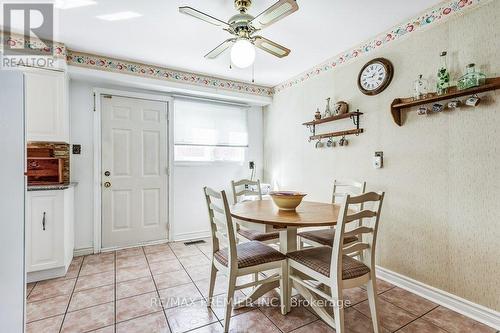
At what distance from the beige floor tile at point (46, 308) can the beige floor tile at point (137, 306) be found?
1.39 feet

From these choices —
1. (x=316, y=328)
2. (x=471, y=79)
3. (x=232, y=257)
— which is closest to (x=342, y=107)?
(x=471, y=79)

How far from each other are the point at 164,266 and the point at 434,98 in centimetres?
303

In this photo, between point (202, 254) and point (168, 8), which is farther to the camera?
point (202, 254)

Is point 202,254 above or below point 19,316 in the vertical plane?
below

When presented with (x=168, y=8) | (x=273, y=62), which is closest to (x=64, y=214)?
(x=168, y=8)

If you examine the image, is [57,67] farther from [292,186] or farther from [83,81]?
[292,186]

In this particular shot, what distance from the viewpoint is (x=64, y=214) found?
250 centimetres

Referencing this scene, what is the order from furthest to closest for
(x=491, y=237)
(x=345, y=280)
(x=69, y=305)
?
1. (x=69, y=305)
2. (x=491, y=237)
3. (x=345, y=280)

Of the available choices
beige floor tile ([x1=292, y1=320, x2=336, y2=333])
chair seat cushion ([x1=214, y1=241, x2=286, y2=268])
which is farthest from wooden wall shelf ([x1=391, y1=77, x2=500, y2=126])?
beige floor tile ([x1=292, y1=320, x2=336, y2=333])

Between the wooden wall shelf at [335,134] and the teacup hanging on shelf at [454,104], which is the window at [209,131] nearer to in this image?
the wooden wall shelf at [335,134]

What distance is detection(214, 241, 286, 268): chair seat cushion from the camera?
5.63 feet

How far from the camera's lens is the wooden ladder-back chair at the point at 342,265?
1.46 m

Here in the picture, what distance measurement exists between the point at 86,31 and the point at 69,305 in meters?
2.49

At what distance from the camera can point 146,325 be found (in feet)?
5.70
